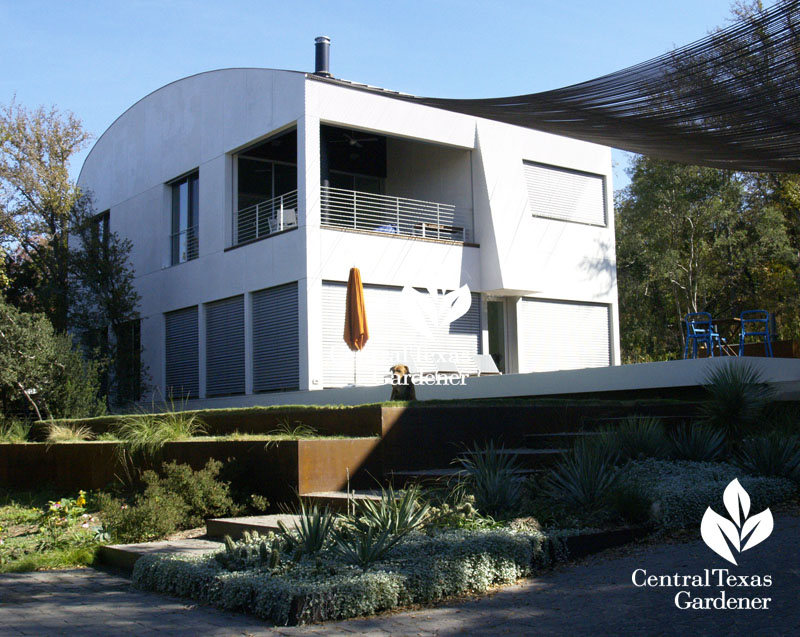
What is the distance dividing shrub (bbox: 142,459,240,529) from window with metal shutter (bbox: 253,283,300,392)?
7.36 metres

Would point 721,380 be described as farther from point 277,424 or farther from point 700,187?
point 700,187

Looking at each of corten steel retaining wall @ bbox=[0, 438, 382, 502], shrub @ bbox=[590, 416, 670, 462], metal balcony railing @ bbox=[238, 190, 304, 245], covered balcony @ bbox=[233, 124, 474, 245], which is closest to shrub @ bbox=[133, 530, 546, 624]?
corten steel retaining wall @ bbox=[0, 438, 382, 502]

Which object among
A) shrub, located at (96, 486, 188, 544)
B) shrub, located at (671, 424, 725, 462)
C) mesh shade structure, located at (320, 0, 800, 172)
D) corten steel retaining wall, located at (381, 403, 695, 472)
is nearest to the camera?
mesh shade structure, located at (320, 0, 800, 172)

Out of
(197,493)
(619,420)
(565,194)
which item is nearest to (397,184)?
(565,194)

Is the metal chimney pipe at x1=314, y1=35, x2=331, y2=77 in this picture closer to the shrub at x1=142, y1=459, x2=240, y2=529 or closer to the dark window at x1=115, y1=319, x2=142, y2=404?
the dark window at x1=115, y1=319, x2=142, y2=404

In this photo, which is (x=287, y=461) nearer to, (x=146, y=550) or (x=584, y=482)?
(x=146, y=550)

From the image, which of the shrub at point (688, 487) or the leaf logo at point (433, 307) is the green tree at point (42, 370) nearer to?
the leaf logo at point (433, 307)

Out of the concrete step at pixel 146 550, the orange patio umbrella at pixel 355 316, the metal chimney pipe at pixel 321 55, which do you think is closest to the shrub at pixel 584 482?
the concrete step at pixel 146 550

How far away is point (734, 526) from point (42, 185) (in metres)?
19.9

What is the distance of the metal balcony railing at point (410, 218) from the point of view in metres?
17.9

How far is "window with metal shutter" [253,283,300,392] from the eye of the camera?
16.3 metres

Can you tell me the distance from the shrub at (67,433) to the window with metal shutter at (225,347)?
12.1ft

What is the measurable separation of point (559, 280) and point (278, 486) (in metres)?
11.7

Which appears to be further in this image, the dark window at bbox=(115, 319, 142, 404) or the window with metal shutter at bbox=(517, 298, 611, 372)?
the dark window at bbox=(115, 319, 142, 404)
